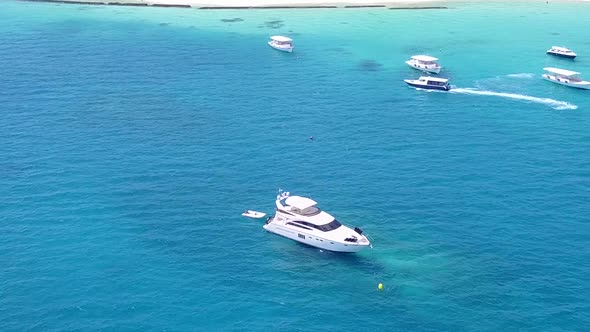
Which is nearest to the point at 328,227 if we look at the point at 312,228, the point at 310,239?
the point at 312,228

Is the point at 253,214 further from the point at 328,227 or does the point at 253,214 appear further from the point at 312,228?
the point at 328,227

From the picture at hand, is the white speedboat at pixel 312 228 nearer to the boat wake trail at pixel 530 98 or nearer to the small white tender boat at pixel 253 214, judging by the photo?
the small white tender boat at pixel 253 214

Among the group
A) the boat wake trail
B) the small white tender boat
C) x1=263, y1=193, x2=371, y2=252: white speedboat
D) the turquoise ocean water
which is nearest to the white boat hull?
x1=263, y1=193, x2=371, y2=252: white speedboat

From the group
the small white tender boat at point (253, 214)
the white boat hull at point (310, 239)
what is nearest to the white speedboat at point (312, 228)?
the white boat hull at point (310, 239)

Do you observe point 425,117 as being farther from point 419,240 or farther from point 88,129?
point 88,129

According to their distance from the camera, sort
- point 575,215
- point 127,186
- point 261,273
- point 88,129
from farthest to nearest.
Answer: point 88,129
point 127,186
point 575,215
point 261,273

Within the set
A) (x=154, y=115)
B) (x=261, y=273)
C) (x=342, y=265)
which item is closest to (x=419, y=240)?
(x=342, y=265)

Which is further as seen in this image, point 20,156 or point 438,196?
point 20,156
